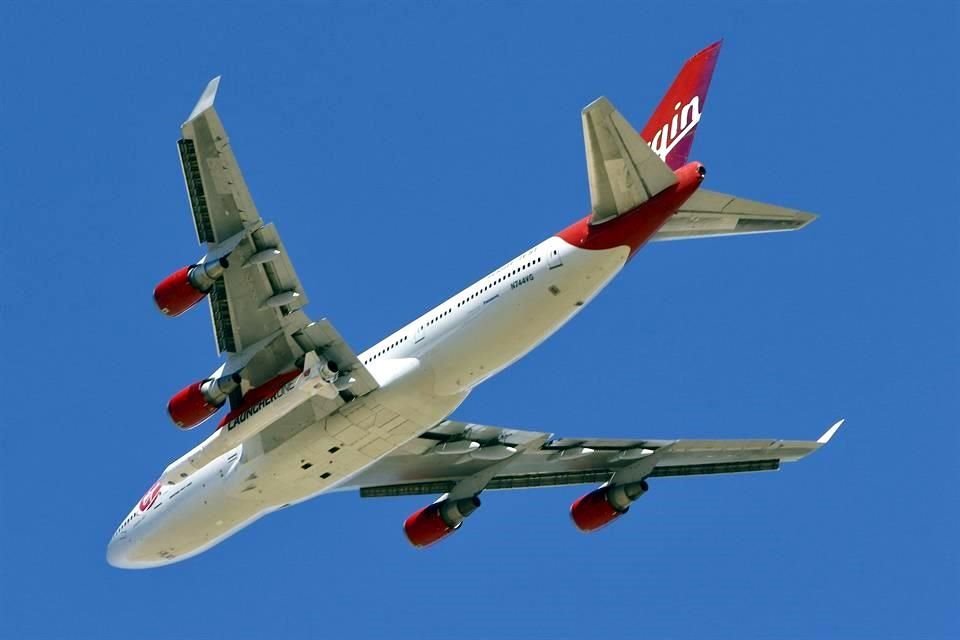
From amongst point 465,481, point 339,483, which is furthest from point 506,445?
point 339,483

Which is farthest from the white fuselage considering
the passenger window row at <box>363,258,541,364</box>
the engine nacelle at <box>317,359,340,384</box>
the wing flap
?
the wing flap

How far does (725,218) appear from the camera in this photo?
1321 inches

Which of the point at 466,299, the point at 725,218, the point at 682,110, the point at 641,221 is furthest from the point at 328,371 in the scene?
the point at 682,110

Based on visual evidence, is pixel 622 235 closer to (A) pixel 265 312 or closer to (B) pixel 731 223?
(B) pixel 731 223

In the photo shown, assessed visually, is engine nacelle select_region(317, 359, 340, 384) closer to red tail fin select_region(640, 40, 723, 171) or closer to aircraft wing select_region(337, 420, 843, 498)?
aircraft wing select_region(337, 420, 843, 498)

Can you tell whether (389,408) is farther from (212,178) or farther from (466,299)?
(212,178)

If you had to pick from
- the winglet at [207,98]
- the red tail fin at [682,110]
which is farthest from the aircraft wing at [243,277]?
the red tail fin at [682,110]

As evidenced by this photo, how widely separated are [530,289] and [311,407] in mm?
5620

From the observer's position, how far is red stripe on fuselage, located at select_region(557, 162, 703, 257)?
32188mm

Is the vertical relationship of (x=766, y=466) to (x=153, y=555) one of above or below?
below

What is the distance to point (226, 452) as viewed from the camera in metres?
35.6

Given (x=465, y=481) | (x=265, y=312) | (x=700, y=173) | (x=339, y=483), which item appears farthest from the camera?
(x=465, y=481)

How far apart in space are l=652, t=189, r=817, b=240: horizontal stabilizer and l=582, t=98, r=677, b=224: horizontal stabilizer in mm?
1161

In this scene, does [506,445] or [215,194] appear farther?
[506,445]
